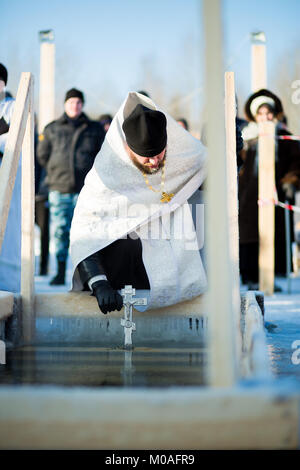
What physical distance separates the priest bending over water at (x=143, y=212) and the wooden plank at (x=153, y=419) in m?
1.84

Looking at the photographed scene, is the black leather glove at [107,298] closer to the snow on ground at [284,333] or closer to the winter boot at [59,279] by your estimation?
the snow on ground at [284,333]

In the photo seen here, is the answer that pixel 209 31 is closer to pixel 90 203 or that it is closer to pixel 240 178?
pixel 90 203

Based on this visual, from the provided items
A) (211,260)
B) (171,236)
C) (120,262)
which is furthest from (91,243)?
(211,260)

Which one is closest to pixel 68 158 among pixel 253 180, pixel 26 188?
pixel 253 180

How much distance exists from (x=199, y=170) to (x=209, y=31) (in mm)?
2066

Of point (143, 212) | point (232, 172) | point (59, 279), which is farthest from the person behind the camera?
point (59, 279)

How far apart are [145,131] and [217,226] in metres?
1.90

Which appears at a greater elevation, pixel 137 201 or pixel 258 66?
pixel 258 66

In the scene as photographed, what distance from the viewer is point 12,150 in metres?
3.03

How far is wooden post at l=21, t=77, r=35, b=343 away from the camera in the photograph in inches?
140

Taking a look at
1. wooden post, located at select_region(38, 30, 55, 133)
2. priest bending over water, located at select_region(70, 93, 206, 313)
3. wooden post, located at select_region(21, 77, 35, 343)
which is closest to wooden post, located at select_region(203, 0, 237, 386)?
priest bending over water, located at select_region(70, 93, 206, 313)

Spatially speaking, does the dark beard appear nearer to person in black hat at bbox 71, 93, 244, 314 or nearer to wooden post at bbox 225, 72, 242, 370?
person in black hat at bbox 71, 93, 244, 314

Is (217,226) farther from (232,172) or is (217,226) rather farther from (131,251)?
(131,251)

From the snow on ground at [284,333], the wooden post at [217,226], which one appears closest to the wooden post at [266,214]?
the snow on ground at [284,333]
